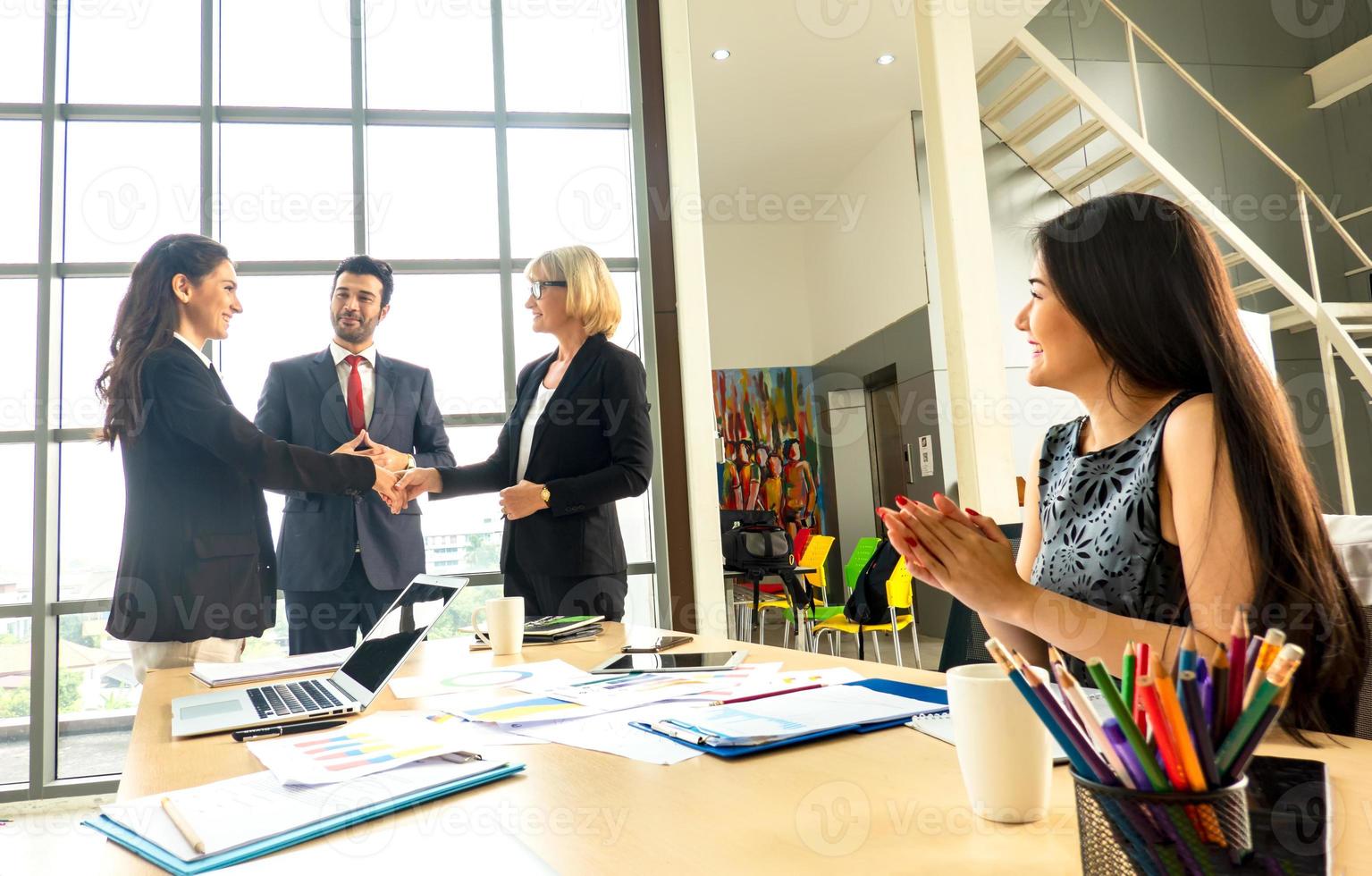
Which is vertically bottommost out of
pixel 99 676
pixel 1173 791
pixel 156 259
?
pixel 99 676

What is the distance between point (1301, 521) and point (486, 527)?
122 inches

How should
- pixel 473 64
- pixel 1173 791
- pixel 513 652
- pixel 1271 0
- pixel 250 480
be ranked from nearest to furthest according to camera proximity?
pixel 1173 791, pixel 513 652, pixel 250 480, pixel 473 64, pixel 1271 0

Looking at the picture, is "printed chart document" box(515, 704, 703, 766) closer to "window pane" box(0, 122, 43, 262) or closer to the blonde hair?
the blonde hair

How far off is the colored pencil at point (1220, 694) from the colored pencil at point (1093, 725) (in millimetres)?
44

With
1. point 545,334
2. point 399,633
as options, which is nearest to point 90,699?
point 545,334

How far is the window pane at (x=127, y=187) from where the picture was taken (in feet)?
11.8

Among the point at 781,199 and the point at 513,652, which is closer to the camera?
the point at 513,652

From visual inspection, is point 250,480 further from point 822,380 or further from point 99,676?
point 822,380

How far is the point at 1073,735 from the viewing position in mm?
466

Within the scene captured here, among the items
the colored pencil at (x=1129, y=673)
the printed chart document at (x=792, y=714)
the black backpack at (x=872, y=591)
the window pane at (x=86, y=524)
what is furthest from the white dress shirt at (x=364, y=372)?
the colored pencil at (x=1129, y=673)

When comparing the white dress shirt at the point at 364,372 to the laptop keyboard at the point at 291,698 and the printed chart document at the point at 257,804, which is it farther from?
the printed chart document at the point at 257,804

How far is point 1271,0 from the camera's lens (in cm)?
722

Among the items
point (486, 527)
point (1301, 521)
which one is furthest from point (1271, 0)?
point (1301, 521)

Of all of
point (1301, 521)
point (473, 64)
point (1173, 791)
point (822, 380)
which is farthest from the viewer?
point (822, 380)
